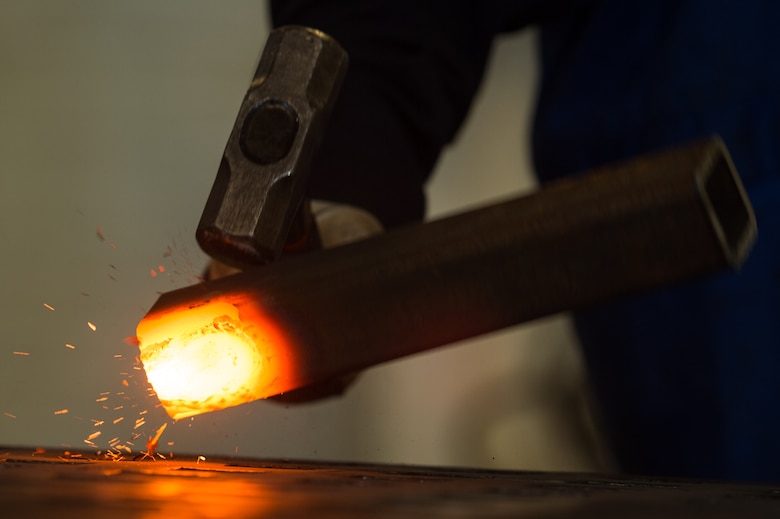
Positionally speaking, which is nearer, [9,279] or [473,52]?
[9,279]

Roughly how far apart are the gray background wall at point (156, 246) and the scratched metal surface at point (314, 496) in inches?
14.1

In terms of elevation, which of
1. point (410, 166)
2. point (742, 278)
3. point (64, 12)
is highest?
point (64, 12)

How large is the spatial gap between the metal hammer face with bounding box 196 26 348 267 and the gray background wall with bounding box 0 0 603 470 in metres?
0.27

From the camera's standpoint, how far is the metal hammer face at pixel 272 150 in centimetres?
52

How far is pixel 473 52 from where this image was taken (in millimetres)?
1032

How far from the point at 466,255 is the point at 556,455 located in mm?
846

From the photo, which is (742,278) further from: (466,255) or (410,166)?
(466,255)

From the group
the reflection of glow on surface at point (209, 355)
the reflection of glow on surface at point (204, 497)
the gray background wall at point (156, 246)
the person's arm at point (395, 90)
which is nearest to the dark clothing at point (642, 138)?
the person's arm at point (395, 90)

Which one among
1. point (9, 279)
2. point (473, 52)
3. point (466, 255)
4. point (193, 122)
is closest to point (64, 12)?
point (193, 122)

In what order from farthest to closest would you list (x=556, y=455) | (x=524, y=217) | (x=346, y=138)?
(x=556, y=455) < (x=346, y=138) < (x=524, y=217)

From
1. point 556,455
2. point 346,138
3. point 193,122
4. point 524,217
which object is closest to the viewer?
point 524,217

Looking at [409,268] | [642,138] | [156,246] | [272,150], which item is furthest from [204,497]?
[642,138]

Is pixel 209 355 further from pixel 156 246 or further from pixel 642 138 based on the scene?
pixel 642 138

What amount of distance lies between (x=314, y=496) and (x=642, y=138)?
0.72 m
